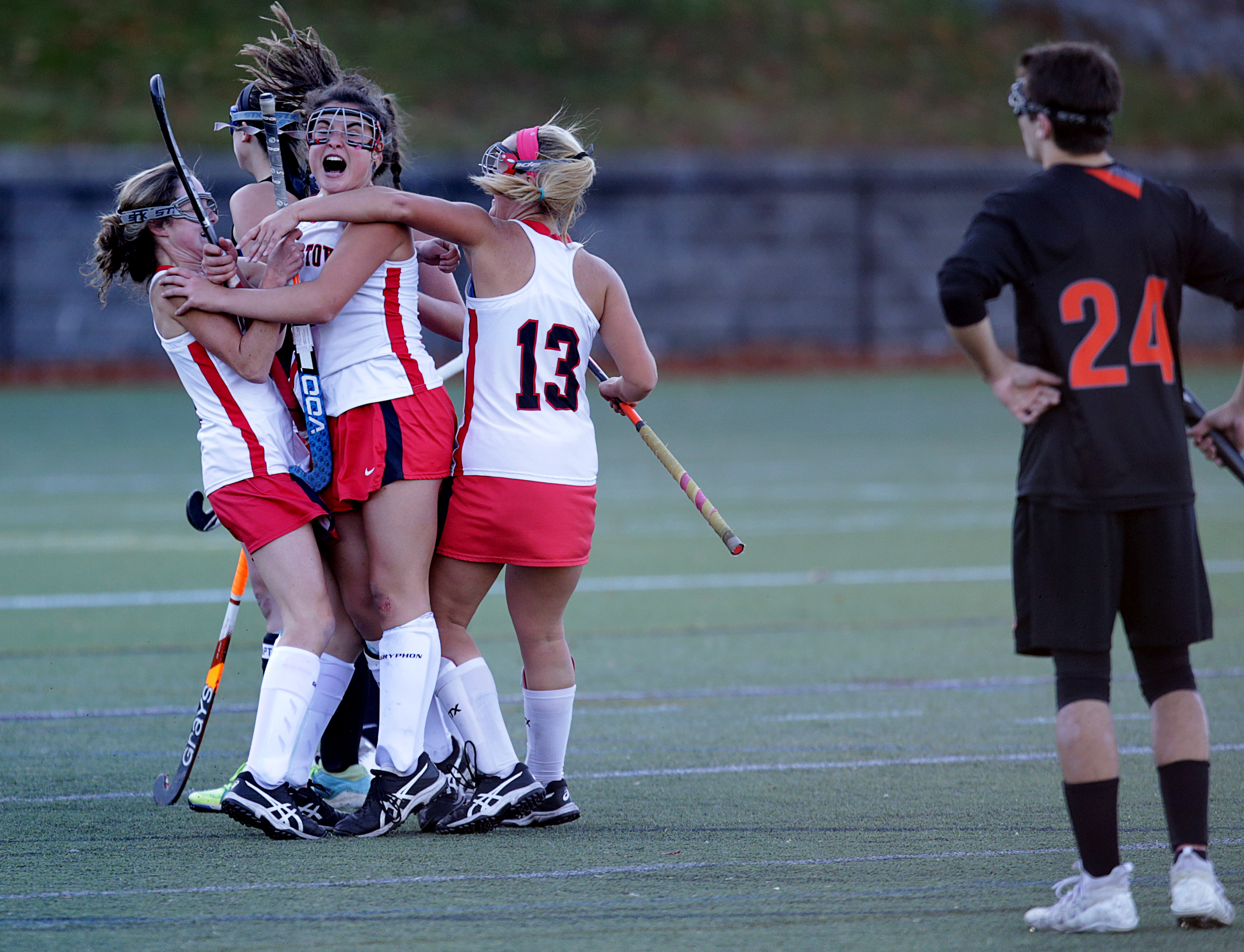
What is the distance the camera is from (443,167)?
83.4ft

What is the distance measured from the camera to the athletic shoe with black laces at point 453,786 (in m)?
4.64

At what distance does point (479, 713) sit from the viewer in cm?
472

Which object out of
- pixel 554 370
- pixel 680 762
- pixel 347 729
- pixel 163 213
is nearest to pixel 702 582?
pixel 680 762

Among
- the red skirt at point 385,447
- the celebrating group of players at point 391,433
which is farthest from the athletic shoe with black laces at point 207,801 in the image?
the red skirt at point 385,447

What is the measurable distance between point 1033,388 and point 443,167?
22.6 meters

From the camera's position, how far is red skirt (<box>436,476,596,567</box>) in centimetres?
453

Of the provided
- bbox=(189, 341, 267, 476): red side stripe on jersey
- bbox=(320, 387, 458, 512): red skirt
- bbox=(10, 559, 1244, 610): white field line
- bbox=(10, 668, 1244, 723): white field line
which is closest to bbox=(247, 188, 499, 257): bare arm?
bbox=(189, 341, 267, 476): red side stripe on jersey

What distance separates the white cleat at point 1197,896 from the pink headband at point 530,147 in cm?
247

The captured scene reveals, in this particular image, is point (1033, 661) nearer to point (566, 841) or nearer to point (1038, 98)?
point (566, 841)

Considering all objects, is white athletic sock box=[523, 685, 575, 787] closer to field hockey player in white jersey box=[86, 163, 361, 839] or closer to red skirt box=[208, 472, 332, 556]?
field hockey player in white jersey box=[86, 163, 361, 839]

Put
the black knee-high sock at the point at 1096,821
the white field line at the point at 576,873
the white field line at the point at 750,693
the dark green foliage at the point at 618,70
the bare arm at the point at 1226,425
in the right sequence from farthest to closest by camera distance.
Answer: the dark green foliage at the point at 618,70 < the white field line at the point at 750,693 < the white field line at the point at 576,873 < the bare arm at the point at 1226,425 < the black knee-high sock at the point at 1096,821

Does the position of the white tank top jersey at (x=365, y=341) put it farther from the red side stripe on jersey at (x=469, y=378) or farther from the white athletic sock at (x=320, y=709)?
the white athletic sock at (x=320, y=709)

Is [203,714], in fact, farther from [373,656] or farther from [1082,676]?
[1082,676]

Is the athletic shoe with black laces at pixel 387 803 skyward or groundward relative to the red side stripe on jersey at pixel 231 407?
groundward
